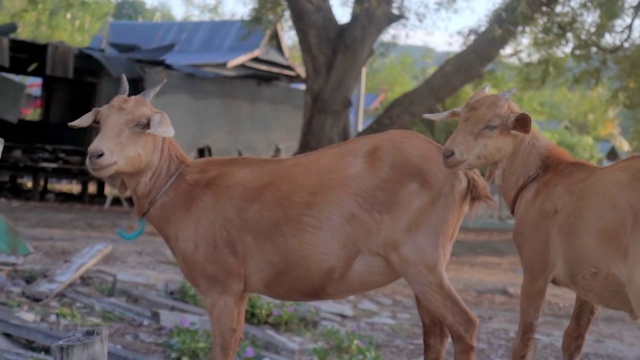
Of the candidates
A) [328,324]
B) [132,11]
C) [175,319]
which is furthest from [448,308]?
[132,11]

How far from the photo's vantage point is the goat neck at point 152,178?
209 inches

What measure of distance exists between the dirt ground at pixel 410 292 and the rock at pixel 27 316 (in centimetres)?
251

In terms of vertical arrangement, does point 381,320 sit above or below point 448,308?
below

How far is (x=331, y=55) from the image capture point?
46.6 ft

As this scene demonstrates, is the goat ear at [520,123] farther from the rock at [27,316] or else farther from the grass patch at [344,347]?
the rock at [27,316]

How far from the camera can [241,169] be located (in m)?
5.41

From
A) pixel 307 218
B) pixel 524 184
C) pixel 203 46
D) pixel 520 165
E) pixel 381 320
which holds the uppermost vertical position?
pixel 203 46

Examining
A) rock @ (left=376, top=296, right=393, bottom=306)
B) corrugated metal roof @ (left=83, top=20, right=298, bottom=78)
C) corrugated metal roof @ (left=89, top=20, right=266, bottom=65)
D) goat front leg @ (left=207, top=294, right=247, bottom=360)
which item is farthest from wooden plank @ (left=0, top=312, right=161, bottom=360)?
corrugated metal roof @ (left=89, top=20, right=266, bottom=65)

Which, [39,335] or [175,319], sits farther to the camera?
[175,319]

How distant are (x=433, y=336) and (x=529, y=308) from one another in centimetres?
59

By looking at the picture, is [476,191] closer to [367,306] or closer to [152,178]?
[152,178]

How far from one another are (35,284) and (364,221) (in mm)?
4305

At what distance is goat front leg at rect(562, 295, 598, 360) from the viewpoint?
5.77 metres

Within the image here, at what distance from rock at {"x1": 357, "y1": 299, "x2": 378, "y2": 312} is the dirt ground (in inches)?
0.9
